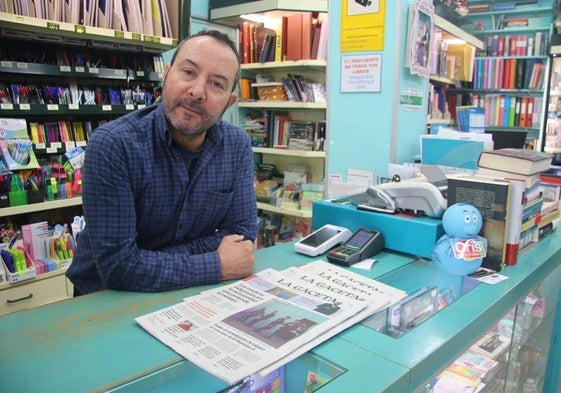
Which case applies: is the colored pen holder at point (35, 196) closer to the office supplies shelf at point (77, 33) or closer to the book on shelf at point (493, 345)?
the office supplies shelf at point (77, 33)

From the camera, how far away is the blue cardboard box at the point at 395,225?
1.40m

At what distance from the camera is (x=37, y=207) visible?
271cm

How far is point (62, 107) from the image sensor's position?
9.09 ft

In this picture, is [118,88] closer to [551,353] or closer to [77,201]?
[77,201]

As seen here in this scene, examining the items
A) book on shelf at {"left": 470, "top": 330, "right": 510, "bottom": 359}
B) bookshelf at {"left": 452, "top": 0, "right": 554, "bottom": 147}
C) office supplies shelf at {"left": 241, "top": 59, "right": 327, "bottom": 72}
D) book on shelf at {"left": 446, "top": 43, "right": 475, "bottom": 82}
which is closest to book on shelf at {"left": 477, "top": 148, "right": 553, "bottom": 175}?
book on shelf at {"left": 470, "top": 330, "right": 510, "bottom": 359}

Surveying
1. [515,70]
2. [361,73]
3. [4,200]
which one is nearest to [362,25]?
[361,73]

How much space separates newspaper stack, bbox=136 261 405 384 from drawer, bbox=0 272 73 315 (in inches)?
82.1

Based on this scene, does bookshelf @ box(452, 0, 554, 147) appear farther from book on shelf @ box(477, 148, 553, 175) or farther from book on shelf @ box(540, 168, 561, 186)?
book on shelf @ box(477, 148, 553, 175)

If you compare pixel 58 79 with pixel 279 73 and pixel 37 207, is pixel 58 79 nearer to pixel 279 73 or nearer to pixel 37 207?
pixel 37 207

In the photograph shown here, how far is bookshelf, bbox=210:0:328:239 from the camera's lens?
3492 mm

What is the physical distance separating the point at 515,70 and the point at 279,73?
3.36m

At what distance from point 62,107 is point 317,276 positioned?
7.53 ft

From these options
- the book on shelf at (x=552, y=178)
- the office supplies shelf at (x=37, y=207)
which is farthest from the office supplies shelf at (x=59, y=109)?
the book on shelf at (x=552, y=178)

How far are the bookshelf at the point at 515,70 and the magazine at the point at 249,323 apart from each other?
190 inches
